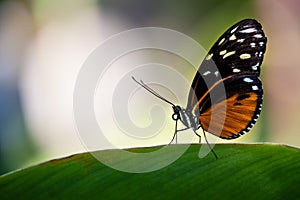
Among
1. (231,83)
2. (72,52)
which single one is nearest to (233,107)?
(231,83)

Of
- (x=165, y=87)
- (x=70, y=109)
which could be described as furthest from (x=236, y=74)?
(x=70, y=109)

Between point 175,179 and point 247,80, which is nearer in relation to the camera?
point 175,179

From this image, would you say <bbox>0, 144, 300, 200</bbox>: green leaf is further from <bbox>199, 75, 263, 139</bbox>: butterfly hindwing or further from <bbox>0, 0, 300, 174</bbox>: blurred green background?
<bbox>0, 0, 300, 174</bbox>: blurred green background

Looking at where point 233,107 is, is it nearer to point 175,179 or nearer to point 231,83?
point 231,83

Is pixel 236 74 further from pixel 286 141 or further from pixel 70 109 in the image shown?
pixel 70 109

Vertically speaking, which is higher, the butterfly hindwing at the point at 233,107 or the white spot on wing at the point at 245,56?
the white spot on wing at the point at 245,56

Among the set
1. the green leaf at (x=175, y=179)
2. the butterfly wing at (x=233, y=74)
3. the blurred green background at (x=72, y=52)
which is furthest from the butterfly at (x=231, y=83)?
the blurred green background at (x=72, y=52)

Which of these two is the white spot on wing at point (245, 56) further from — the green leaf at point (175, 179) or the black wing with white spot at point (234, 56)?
the green leaf at point (175, 179)
